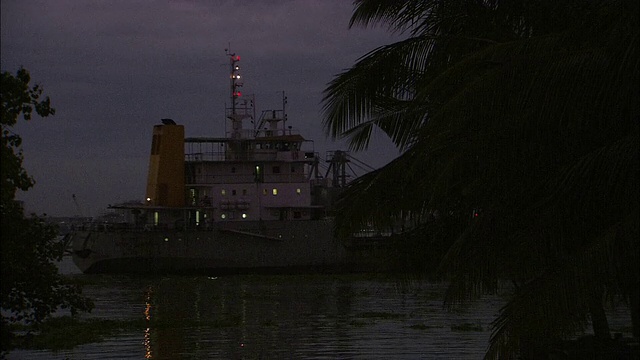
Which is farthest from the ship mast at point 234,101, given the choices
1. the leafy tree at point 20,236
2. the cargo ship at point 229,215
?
the leafy tree at point 20,236

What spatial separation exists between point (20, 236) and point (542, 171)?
544cm

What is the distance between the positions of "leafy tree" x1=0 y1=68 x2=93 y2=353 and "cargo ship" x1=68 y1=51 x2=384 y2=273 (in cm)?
3589

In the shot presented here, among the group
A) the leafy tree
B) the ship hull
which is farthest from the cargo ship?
the leafy tree

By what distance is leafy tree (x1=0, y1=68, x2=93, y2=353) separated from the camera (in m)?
8.67

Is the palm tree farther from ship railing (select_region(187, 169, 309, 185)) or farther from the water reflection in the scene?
ship railing (select_region(187, 169, 309, 185))

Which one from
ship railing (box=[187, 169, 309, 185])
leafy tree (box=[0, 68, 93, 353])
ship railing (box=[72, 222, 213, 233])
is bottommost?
leafy tree (box=[0, 68, 93, 353])

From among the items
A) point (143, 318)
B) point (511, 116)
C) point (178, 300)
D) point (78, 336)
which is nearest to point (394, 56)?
point (511, 116)

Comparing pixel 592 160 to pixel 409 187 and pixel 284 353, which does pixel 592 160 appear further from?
pixel 284 353

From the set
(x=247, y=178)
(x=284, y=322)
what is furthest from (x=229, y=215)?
(x=284, y=322)

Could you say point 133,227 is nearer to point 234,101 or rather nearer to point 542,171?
point 234,101

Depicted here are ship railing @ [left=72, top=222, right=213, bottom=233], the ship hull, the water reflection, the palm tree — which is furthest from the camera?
ship railing @ [left=72, top=222, right=213, bottom=233]

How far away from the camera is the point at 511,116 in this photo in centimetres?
698

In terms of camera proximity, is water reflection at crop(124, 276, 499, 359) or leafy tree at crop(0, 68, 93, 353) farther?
water reflection at crop(124, 276, 499, 359)

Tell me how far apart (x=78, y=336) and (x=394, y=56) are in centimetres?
1328
